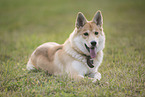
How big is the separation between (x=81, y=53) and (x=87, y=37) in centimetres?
48

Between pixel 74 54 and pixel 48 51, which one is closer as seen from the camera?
pixel 74 54

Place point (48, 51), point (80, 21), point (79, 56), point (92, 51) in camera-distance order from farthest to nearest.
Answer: point (48, 51) → point (80, 21) → point (79, 56) → point (92, 51)

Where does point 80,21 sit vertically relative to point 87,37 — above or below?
above

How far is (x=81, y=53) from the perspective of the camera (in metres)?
4.58

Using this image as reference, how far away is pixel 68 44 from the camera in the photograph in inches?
189

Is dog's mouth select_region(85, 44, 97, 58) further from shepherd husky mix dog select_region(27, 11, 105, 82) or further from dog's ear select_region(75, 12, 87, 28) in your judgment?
dog's ear select_region(75, 12, 87, 28)

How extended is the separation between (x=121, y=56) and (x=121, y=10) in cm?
1448

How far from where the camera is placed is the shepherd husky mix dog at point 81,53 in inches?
173

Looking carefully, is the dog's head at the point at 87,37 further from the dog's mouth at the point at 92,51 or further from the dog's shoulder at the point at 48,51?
the dog's shoulder at the point at 48,51

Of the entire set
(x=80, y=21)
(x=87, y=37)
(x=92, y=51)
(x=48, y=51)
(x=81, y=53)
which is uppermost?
(x=80, y=21)

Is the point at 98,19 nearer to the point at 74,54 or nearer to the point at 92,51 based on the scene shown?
the point at 92,51

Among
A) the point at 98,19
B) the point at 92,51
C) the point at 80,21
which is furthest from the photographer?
the point at 98,19

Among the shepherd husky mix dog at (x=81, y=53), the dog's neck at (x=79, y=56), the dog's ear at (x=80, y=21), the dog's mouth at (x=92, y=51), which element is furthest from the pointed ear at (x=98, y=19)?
the dog's neck at (x=79, y=56)

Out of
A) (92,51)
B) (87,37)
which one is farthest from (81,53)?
(87,37)
